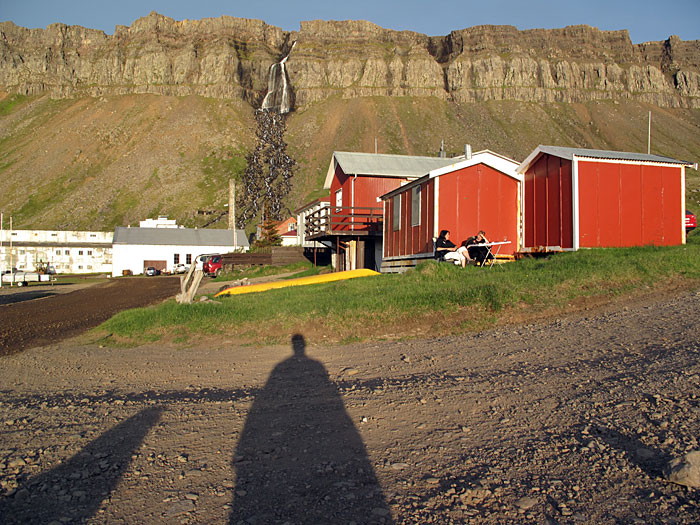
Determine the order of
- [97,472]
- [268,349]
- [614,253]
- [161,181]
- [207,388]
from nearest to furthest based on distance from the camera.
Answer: [97,472]
[207,388]
[268,349]
[614,253]
[161,181]

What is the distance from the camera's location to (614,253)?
45.0 ft

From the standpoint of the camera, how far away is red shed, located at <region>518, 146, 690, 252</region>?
15.0 metres

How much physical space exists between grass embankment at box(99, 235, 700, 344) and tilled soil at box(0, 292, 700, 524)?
214 centimetres

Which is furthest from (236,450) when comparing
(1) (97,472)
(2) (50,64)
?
(2) (50,64)

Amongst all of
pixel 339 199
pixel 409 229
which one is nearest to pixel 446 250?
pixel 409 229

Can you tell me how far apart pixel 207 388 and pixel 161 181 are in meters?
87.1

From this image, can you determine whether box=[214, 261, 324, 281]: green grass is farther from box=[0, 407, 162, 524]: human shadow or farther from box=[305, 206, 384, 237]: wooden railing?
→ box=[0, 407, 162, 524]: human shadow

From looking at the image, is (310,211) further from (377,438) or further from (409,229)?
(377,438)

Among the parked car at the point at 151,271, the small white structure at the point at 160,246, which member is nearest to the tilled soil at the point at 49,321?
the parked car at the point at 151,271

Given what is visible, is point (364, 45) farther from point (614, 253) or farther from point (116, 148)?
point (614, 253)

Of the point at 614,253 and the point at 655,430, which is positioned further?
the point at 614,253

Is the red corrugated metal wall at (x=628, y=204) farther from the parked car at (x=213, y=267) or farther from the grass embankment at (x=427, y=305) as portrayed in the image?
the parked car at (x=213, y=267)

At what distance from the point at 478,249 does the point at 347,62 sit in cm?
11583

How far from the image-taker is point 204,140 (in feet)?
316
